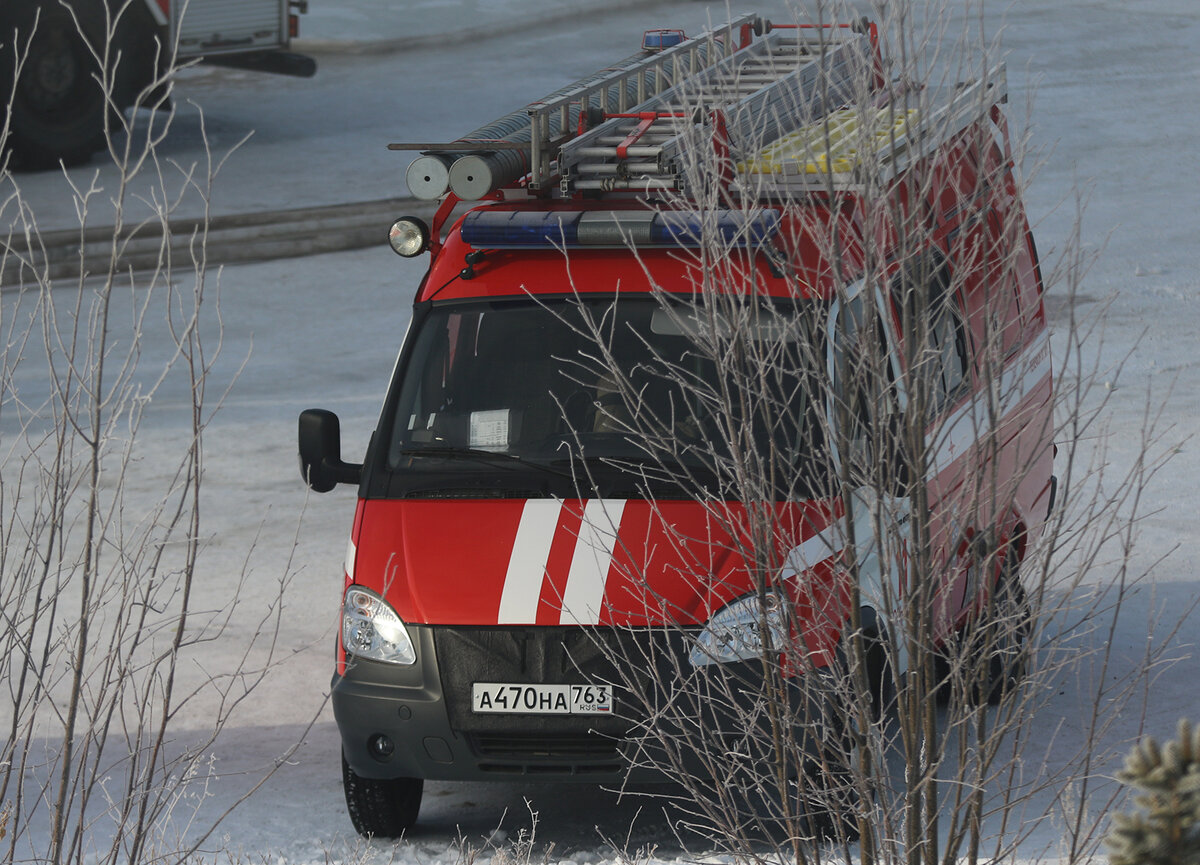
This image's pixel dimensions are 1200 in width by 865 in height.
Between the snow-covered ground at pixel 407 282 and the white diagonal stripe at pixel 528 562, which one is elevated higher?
the white diagonal stripe at pixel 528 562

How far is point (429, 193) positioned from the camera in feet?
19.1

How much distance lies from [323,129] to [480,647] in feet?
59.8

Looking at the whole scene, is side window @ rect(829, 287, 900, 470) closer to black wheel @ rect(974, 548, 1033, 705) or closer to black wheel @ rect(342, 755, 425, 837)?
black wheel @ rect(974, 548, 1033, 705)

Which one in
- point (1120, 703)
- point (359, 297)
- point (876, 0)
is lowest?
point (359, 297)

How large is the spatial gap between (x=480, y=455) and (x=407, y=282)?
1049 centimetres

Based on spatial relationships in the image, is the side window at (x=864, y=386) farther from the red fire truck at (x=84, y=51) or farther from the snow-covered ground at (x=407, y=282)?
the red fire truck at (x=84, y=51)

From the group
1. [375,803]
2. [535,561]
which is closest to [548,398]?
[535,561]

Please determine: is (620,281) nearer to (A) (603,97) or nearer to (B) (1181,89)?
(A) (603,97)

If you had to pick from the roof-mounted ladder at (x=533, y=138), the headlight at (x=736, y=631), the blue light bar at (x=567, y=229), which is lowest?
the headlight at (x=736, y=631)

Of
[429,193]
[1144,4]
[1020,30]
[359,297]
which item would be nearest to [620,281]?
[429,193]

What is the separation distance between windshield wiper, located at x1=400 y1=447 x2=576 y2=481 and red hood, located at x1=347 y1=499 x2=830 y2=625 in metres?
0.14

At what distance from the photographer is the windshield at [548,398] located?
5730 mm

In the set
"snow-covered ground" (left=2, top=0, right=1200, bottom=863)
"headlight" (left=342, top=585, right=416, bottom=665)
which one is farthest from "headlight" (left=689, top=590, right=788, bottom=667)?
"headlight" (left=342, top=585, right=416, bottom=665)

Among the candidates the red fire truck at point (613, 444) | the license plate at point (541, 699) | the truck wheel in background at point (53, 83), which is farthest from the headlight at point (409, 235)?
the truck wheel in background at point (53, 83)
